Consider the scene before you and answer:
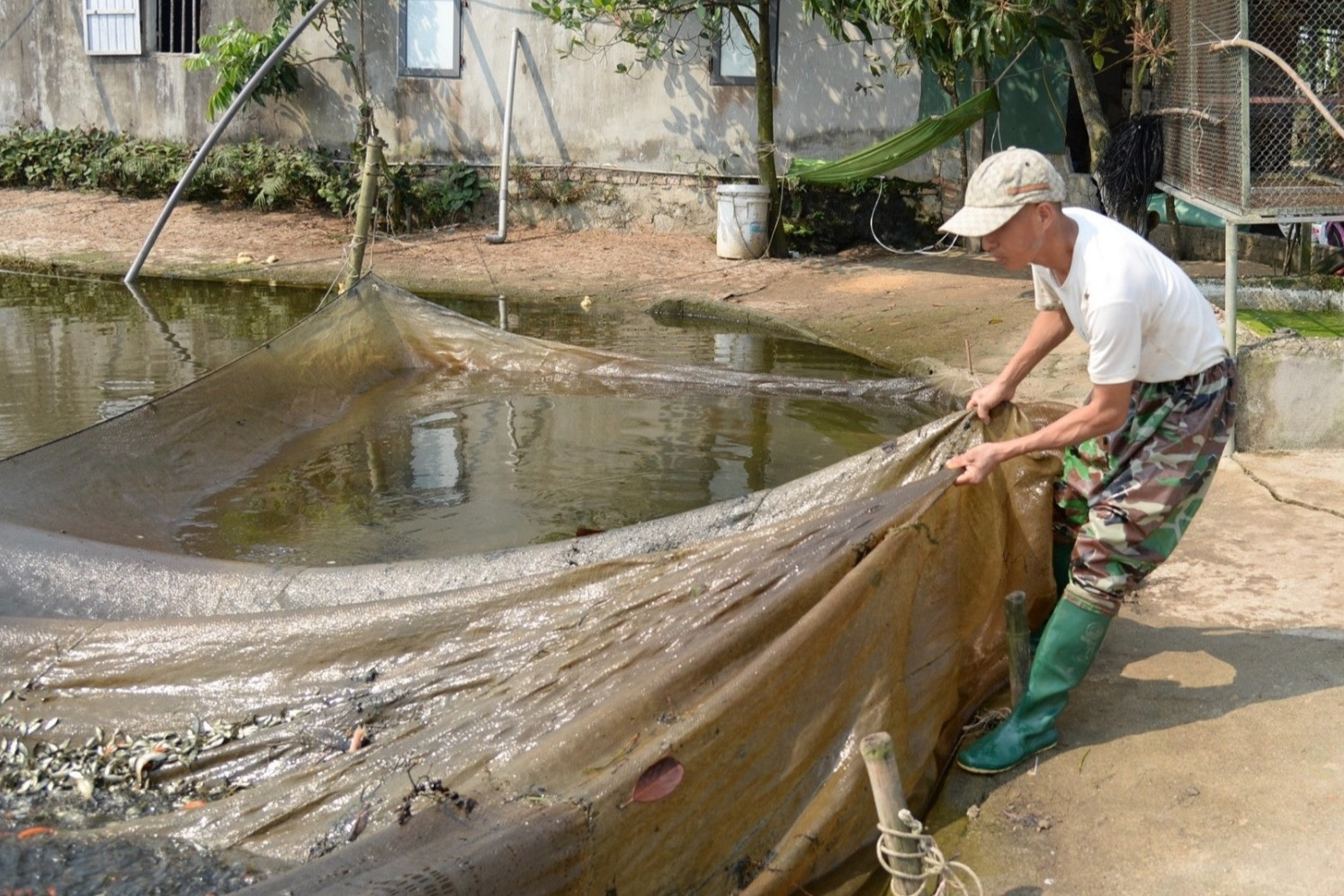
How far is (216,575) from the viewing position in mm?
3311

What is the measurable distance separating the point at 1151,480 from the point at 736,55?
29.8ft

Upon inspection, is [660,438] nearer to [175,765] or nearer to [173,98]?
[175,765]

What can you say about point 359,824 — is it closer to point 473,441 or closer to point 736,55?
point 473,441

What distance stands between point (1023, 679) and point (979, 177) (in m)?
1.12

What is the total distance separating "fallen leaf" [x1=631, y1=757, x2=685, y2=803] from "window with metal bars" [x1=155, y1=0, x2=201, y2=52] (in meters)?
12.9

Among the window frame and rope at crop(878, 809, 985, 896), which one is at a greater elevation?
the window frame

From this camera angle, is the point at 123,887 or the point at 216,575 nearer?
the point at 123,887

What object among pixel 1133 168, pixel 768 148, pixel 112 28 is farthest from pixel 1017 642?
pixel 112 28

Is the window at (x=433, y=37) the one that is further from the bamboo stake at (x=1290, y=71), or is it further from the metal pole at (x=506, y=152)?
the bamboo stake at (x=1290, y=71)

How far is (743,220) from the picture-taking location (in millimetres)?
10328

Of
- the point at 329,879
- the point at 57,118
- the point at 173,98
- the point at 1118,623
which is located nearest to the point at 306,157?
the point at 173,98

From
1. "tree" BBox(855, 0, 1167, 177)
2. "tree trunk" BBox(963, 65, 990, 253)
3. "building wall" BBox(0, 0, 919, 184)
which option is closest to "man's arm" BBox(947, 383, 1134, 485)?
"tree" BBox(855, 0, 1167, 177)

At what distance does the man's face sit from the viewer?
2.68m

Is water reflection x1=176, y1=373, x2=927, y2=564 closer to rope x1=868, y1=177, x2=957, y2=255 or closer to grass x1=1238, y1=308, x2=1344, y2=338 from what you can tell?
grass x1=1238, y1=308, x2=1344, y2=338
